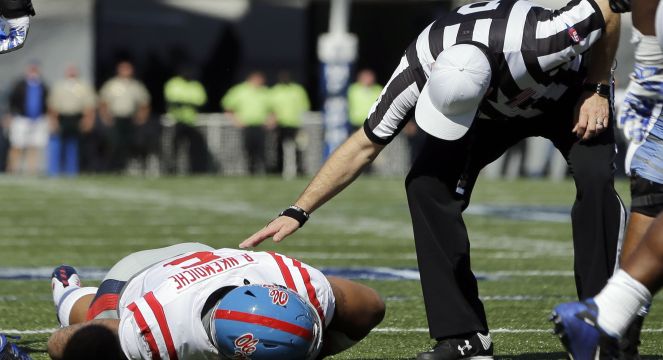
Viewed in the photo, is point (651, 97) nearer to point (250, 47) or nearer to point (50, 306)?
point (50, 306)

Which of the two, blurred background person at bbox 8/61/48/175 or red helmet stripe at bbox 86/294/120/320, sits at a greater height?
red helmet stripe at bbox 86/294/120/320

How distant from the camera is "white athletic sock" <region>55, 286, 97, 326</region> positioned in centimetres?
532

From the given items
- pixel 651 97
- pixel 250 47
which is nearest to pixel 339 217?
pixel 651 97

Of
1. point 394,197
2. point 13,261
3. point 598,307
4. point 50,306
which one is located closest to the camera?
point 598,307

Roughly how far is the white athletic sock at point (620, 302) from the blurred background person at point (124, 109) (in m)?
16.9

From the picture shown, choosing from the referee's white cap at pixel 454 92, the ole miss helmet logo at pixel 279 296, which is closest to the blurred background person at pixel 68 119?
the referee's white cap at pixel 454 92

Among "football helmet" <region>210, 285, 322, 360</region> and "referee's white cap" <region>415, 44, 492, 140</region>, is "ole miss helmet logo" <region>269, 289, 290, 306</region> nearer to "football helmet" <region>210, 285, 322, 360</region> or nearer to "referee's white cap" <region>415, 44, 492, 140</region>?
"football helmet" <region>210, 285, 322, 360</region>

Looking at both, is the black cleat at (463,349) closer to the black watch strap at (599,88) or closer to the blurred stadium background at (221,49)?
the black watch strap at (599,88)

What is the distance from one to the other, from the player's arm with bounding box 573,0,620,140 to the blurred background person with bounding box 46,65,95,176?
51.8ft

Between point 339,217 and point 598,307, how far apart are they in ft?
29.8

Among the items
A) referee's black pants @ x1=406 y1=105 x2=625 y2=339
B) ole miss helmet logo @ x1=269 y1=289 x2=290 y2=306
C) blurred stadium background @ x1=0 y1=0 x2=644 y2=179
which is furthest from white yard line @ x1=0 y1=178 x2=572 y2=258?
ole miss helmet logo @ x1=269 y1=289 x2=290 y2=306

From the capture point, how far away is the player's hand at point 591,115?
4891 mm

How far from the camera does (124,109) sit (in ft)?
66.9

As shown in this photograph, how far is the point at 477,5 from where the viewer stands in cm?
501
